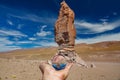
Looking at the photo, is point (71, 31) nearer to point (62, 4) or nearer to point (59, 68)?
point (62, 4)

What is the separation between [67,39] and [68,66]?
2733cm

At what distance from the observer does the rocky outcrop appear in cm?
3037

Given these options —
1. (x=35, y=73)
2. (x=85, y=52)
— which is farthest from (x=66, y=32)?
(x=85, y=52)

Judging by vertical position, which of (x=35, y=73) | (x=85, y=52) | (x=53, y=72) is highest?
(x=85, y=52)

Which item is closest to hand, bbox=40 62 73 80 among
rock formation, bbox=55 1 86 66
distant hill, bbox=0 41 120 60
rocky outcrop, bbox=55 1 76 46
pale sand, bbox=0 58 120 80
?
pale sand, bbox=0 58 120 80

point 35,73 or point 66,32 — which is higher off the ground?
point 66,32

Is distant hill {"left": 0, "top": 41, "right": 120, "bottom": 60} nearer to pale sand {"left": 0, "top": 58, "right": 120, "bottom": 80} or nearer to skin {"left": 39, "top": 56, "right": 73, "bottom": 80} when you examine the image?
pale sand {"left": 0, "top": 58, "right": 120, "bottom": 80}

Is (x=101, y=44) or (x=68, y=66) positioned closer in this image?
(x=68, y=66)

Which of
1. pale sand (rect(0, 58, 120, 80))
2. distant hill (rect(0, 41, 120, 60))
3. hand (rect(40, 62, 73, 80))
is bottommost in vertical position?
pale sand (rect(0, 58, 120, 80))

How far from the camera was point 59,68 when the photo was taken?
2.97 metres

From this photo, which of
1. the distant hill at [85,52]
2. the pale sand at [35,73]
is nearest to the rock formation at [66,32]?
the pale sand at [35,73]

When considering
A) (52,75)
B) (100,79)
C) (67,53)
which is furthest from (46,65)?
(67,53)

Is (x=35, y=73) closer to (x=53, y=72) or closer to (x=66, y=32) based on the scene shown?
(x=66, y=32)

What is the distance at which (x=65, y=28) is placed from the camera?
101 ft
